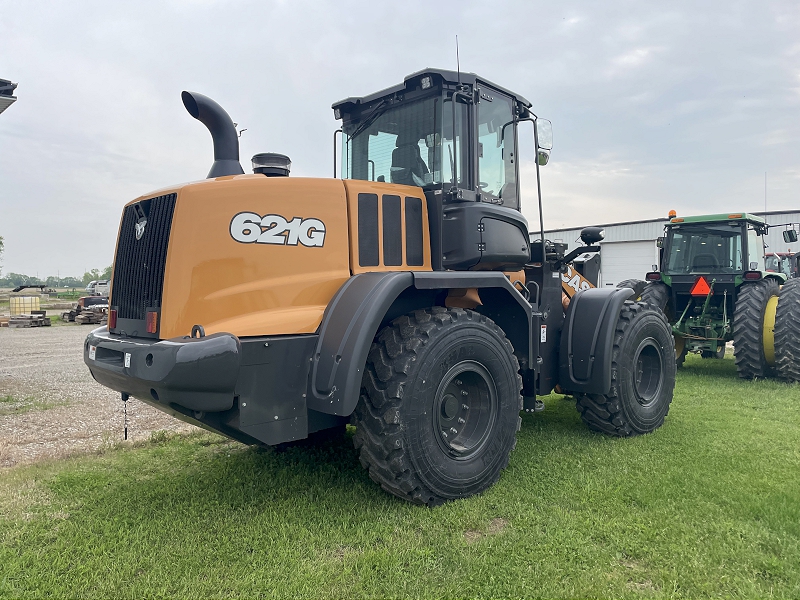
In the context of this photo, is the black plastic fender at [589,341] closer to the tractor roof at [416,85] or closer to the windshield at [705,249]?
the tractor roof at [416,85]

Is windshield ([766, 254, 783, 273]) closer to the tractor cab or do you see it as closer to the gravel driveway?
the tractor cab

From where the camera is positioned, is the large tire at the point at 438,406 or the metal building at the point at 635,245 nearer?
the large tire at the point at 438,406

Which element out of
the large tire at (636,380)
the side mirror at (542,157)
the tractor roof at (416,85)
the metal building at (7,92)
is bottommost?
the large tire at (636,380)

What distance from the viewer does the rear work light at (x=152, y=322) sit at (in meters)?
3.23

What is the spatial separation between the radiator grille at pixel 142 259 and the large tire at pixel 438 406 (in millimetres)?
1335

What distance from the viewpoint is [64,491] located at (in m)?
3.83

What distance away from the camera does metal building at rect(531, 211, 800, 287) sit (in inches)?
987

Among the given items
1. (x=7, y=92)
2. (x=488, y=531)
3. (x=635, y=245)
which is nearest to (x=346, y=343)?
(x=488, y=531)

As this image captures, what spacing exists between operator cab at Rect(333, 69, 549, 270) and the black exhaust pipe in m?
1.16

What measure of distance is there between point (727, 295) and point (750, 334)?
1.24 metres

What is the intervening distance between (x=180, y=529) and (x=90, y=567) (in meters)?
0.50

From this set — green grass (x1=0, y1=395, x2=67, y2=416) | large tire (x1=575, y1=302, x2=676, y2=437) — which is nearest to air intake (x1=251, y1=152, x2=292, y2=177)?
large tire (x1=575, y1=302, x2=676, y2=437)

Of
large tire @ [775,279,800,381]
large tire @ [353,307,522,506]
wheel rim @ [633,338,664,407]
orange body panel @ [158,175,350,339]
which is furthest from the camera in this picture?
large tire @ [775,279,800,381]

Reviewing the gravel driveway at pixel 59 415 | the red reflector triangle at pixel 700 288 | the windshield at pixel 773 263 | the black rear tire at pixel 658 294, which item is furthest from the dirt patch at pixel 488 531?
the windshield at pixel 773 263
